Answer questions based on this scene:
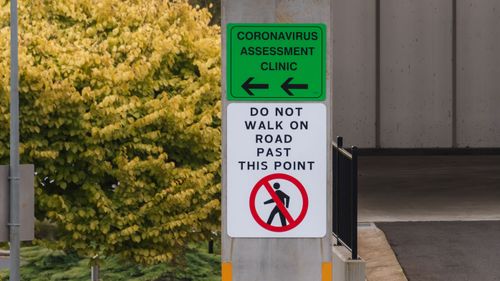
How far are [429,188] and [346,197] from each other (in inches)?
491

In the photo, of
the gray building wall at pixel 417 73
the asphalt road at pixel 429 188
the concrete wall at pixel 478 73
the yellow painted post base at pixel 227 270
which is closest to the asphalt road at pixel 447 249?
the asphalt road at pixel 429 188

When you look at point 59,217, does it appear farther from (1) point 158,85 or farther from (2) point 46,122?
(1) point 158,85

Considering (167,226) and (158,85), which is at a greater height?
(158,85)

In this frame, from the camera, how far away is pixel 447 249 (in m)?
14.3

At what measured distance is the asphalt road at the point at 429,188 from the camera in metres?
18.5

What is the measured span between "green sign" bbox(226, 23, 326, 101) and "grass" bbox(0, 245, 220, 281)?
18.3 meters

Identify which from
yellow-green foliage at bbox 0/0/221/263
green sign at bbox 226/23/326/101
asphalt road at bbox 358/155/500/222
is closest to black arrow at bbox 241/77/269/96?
green sign at bbox 226/23/326/101

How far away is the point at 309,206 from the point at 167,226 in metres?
16.6

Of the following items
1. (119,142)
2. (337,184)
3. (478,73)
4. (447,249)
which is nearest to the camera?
(337,184)

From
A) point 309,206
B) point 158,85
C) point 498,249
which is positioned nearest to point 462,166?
point 158,85

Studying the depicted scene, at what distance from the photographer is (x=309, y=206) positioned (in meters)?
6.38

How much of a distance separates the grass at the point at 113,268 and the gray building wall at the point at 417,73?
6.55 meters

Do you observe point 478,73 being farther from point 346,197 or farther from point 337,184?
point 346,197

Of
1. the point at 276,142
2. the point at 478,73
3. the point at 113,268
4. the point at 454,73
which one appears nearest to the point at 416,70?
the point at 454,73
